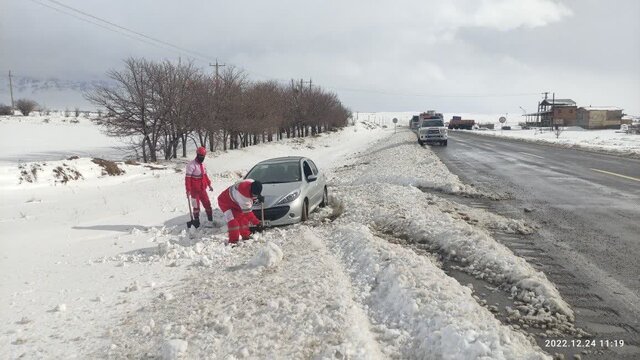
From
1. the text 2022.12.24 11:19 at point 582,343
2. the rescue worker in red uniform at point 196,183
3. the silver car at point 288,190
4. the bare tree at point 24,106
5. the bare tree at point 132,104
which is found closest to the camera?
the text 2022.12.24 11:19 at point 582,343

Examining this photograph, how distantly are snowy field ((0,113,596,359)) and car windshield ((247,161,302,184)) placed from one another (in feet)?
4.08

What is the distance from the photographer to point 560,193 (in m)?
11.9

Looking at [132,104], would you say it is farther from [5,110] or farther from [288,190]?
[5,110]

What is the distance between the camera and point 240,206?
25.7 ft

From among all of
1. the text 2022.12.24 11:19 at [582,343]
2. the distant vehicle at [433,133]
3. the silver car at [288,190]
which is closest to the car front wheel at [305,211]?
the silver car at [288,190]

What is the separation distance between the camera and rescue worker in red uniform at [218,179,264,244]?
7.73 m

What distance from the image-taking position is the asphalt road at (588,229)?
4.76 m

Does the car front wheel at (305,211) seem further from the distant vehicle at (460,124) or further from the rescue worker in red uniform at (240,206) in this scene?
the distant vehicle at (460,124)

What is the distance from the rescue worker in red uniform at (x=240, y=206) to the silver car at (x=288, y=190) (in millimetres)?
718

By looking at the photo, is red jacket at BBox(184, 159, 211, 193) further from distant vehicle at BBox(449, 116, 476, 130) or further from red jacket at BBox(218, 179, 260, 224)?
distant vehicle at BBox(449, 116, 476, 130)

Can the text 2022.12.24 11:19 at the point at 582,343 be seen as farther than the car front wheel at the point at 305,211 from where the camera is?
No

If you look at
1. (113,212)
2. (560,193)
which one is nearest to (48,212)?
(113,212)

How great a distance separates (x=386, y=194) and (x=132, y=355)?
8.45m

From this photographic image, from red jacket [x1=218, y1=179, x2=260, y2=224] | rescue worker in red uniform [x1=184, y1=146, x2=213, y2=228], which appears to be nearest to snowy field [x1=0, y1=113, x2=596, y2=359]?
rescue worker in red uniform [x1=184, y1=146, x2=213, y2=228]
